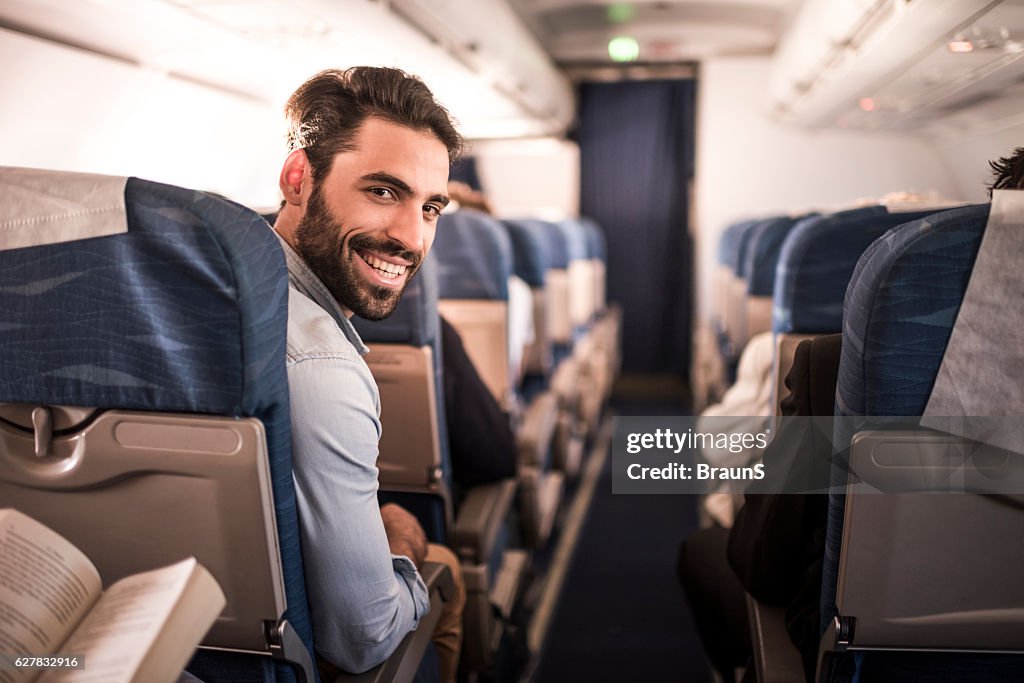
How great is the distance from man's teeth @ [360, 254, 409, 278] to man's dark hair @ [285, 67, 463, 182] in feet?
0.57

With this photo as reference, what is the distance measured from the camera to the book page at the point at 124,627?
773 mm

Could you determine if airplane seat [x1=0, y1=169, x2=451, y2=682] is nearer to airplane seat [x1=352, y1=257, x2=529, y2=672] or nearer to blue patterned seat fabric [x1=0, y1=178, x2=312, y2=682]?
blue patterned seat fabric [x1=0, y1=178, x2=312, y2=682]

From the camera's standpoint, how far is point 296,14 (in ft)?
7.49

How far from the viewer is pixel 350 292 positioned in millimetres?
1376

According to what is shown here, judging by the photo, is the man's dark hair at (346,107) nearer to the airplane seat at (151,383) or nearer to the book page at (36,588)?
the airplane seat at (151,383)

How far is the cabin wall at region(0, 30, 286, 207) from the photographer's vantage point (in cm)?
218

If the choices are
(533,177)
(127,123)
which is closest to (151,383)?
(127,123)

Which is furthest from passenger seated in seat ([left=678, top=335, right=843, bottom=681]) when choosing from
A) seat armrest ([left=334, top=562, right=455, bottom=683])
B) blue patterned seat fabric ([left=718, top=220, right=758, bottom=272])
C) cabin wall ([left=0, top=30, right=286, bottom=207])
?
blue patterned seat fabric ([left=718, top=220, right=758, bottom=272])

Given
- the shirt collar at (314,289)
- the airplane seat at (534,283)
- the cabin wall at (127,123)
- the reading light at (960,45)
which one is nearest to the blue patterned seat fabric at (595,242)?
the airplane seat at (534,283)

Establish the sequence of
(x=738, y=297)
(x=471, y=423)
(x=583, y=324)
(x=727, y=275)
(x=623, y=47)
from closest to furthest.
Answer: (x=471, y=423) < (x=738, y=297) < (x=727, y=275) < (x=583, y=324) < (x=623, y=47)

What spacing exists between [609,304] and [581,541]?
394 cm

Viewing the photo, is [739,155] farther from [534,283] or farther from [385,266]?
[385,266]

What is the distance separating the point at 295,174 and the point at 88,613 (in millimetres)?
810

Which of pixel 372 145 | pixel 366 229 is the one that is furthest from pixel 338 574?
pixel 372 145
